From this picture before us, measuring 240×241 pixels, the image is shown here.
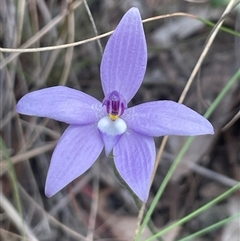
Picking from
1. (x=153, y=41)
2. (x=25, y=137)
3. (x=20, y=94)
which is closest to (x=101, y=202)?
(x=25, y=137)

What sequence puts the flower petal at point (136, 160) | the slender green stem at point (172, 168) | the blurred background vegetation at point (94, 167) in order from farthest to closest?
1. the blurred background vegetation at point (94, 167)
2. the slender green stem at point (172, 168)
3. the flower petal at point (136, 160)

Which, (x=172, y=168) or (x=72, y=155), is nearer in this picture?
(x=72, y=155)

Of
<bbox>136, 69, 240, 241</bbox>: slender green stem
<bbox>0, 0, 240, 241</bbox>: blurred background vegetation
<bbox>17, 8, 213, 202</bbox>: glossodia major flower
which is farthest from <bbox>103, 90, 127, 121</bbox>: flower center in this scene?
<bbox>0, 0, 240, 241</bbox>: blurred background vegetation

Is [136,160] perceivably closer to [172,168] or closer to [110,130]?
[110,130]

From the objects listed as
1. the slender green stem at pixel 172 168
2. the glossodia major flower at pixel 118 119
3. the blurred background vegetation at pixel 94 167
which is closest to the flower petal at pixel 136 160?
the glossodia major flower at pixel 118 119

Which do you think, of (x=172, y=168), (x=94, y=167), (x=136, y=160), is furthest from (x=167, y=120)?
(x=94, y=167)

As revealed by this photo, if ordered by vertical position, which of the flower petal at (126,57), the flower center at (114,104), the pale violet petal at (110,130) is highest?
the flower petal at (126,57)

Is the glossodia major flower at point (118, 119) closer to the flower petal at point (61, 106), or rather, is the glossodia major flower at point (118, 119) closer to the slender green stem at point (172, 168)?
the flower petal at point (61, 106)

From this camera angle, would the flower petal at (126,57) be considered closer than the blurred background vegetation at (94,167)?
Yes

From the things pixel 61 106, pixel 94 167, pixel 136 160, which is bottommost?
pixel 94 167

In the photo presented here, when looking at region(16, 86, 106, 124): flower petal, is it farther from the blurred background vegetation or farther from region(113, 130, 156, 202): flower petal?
the blurred background vegetation
